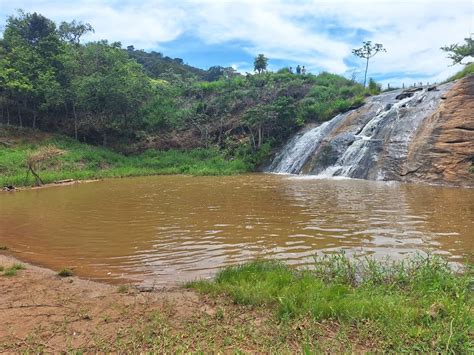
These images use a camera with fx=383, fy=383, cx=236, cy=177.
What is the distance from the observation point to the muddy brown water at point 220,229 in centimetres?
674

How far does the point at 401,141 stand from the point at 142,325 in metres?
19.6

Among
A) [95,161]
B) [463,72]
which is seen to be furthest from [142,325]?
[463,72]

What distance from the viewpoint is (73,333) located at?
379 centimetres

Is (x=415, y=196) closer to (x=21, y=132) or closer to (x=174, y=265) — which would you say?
(x=174, y=265)

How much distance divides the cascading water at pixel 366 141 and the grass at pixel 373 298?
47.8 feet

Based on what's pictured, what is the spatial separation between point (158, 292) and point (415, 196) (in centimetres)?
1075

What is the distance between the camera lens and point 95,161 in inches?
1147

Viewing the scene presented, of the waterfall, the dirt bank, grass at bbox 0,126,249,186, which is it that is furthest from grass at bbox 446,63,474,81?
the dirt bank

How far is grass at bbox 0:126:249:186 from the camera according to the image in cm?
2461

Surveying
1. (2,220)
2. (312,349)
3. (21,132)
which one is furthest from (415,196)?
(21,132)

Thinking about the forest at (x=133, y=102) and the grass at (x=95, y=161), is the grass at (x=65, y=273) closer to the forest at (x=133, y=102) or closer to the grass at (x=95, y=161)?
the grass at (x=95, y=161)

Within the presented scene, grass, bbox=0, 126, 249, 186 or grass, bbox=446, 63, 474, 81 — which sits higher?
grass, bbox=446, 63, 474, 81

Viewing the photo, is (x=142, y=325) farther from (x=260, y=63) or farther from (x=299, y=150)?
(x=260, y=63)

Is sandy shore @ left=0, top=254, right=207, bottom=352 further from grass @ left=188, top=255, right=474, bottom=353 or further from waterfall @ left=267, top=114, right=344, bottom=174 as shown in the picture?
waterfall @ left=267, top=114, right=344, bottom=174
